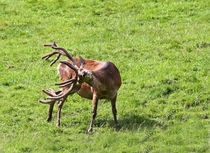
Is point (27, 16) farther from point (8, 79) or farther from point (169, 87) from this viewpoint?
point (169, 87)

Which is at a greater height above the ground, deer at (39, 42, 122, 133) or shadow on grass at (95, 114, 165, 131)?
deer at (39, 42, 122, 133)

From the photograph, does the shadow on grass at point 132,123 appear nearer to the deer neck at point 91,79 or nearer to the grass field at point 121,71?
the grass field at point 121,71

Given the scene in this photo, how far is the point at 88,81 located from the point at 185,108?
3.31 meters

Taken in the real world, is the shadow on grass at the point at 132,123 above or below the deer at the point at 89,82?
below

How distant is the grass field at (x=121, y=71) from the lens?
12.6 metres

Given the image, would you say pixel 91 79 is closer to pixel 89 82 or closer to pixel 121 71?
pixel 89 82

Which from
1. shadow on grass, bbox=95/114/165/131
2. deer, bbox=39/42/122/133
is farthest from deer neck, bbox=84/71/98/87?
shadow on grass, bbox=95/114/165/131

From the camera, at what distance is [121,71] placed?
16.8 metres

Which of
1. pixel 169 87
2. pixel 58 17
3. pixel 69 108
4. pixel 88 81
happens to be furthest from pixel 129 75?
pixel 58 17

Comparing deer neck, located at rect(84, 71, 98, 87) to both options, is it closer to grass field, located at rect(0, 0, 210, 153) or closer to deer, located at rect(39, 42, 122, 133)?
deer, located at rect(39, 42, 122, 133)

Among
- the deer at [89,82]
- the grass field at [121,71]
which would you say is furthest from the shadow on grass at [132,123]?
the deer at [89,82]

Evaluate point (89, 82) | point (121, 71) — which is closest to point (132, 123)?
point (89, 82)

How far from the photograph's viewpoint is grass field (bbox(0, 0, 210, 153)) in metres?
12.6

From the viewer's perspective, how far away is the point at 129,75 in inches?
647
